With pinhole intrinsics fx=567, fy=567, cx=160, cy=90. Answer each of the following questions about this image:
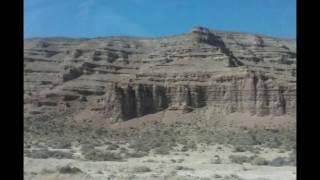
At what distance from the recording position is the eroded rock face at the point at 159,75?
2414 inches

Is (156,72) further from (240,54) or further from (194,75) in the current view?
(240,54)

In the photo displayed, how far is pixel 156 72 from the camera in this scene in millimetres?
68188

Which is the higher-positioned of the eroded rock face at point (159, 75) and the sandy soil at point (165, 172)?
the eroded rock face at point (159, 75)

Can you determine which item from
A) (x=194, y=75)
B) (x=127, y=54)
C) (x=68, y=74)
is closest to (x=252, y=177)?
(x=194, y=75)

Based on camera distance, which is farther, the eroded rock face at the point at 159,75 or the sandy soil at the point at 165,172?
the eroded rock face at the point at 159,75

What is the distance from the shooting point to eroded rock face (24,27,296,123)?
61312mm

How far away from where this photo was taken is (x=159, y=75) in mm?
67000

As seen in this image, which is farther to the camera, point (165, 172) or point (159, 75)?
point (159, 75)

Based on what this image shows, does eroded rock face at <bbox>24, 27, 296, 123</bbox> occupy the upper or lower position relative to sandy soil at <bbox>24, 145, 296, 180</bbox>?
upper

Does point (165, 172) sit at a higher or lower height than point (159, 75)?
lower

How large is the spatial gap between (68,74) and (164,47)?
13998 mm

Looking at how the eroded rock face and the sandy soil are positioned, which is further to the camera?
the eroded rock face
